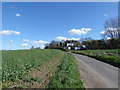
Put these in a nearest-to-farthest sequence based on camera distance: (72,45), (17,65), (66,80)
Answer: (66,80) < (17,65) < (72,45)

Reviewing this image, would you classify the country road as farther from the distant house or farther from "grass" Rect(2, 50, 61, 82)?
the distant house

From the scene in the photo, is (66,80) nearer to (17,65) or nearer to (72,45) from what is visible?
(17,65)

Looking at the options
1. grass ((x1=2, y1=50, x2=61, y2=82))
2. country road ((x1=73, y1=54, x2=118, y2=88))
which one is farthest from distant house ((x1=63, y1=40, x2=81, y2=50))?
country road ((x1=73, y1=54, x2=118, y2=88))

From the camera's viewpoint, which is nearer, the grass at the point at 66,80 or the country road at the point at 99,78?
the grass at the point at 66,80

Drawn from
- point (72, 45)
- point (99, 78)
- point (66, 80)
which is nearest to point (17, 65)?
point (66, 80)

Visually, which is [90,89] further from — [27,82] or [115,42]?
[115,42]

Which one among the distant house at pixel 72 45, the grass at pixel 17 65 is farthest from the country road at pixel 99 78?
the distant house at pixel 72 45

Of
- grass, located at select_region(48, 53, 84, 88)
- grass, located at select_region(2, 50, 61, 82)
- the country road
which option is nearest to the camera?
grass, located at select_region(48, 53, 84, 88)

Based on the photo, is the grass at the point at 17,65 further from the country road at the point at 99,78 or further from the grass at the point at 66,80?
the country road at the point at 99,78

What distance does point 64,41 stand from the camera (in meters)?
114

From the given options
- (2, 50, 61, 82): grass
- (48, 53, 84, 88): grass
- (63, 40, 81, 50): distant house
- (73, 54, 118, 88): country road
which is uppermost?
(63, 40, 81, 50): distant house

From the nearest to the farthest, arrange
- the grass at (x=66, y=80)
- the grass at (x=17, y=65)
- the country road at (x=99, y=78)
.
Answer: the grass at (x=66, y=80), the country road at (x=99, y=78), the grass at (x=17, y=65)

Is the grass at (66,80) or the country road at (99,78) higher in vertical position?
the grass at (66,80)

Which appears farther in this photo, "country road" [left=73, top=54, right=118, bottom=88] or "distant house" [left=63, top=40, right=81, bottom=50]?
"distant house" [left=63, top=40, right=81, bottom=50]
